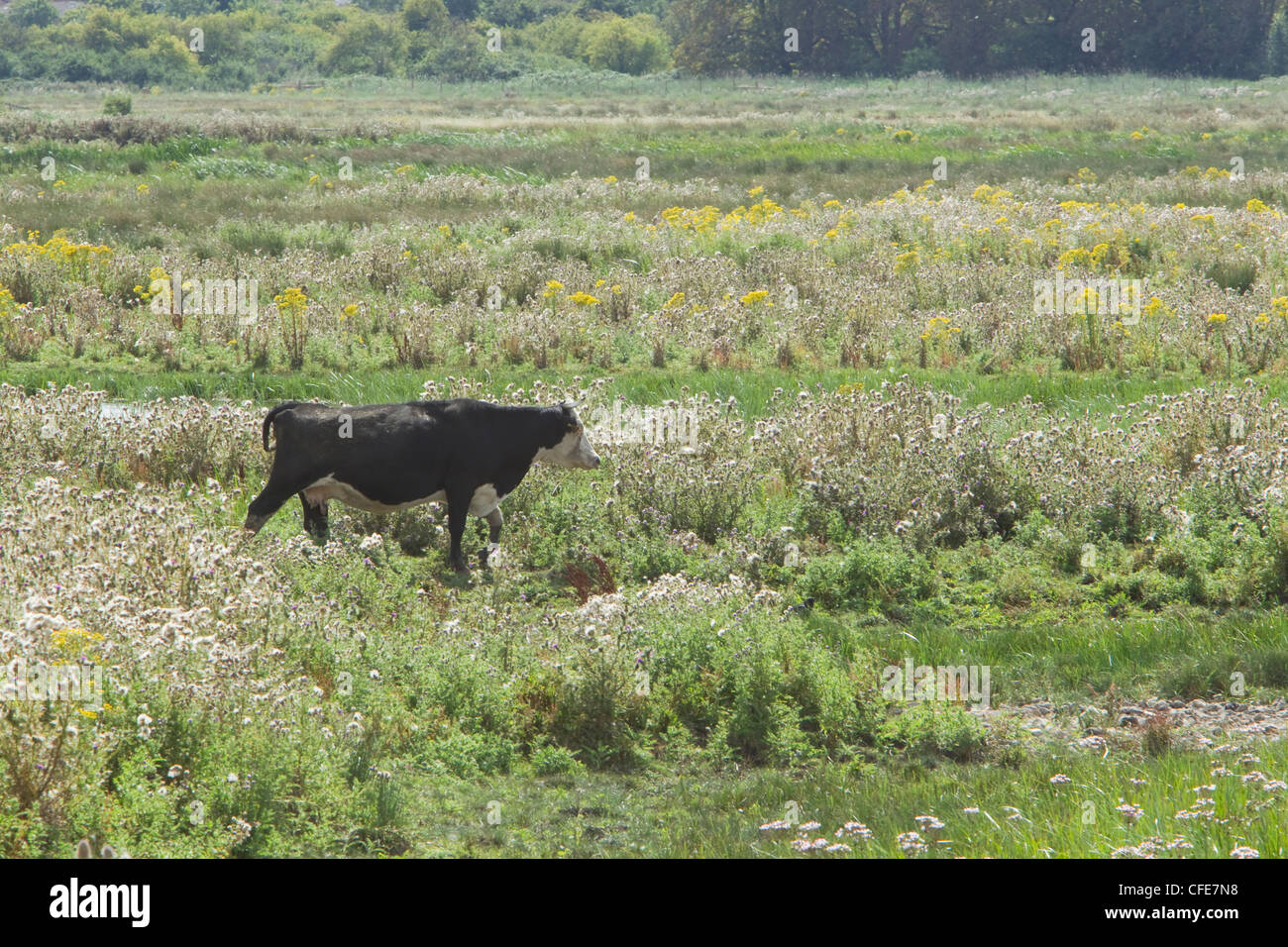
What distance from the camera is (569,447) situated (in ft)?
29.6

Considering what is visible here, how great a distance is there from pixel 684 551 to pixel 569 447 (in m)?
1.09

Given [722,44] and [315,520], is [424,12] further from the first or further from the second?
[315,520]

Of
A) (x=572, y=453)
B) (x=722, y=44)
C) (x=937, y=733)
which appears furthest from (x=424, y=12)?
(x=937, y=733)

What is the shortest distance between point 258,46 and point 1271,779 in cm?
10155

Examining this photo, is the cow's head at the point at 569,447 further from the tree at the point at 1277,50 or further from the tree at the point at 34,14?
the tree at the point at 34,14

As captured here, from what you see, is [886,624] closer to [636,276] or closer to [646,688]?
[646,688]

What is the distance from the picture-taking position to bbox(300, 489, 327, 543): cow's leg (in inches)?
347

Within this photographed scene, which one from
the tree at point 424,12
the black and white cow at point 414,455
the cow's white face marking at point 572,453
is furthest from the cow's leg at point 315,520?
the tree at point 424,12

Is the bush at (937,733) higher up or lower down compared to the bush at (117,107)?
lower down

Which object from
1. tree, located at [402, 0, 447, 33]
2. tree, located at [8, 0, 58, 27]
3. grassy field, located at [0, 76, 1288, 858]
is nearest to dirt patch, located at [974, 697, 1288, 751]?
grassy field, located at [0, 76, 1288, 858]

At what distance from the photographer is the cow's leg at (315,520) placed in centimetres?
882

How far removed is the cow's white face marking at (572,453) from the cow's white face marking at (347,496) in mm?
778

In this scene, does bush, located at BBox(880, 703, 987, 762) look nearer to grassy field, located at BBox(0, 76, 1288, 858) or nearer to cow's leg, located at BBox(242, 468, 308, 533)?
grassy field, located at BBox(0, 76, 1288, 858)

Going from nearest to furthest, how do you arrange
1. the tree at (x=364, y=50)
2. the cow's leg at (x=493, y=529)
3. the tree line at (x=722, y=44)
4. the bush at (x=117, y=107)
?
1. the cow's leg at (x=493, y=529)
2. the bush at (x=117, y=107)
3. the tree line at (x=722, y=44)
4. the tree at (x=364, y=50)
